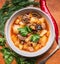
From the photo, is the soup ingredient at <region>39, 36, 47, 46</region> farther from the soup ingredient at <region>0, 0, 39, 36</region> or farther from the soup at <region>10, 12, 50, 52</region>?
the soup ingredient at <region>0, 0, 39, 36</region>

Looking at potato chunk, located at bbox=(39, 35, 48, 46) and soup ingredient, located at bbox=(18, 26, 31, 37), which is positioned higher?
soup ingredient, located at bbox=(18, 26, 31, 37)

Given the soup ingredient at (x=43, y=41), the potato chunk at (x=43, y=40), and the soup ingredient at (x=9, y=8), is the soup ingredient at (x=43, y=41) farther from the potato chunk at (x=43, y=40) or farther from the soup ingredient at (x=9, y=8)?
the soup ingredient at (x=9, y=8)

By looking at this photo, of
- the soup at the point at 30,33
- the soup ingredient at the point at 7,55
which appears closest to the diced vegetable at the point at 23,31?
the soup at the point at 30,33

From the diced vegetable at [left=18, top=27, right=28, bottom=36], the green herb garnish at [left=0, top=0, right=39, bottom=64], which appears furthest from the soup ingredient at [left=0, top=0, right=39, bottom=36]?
the diced vegetable at [left=18, top=27, right=28, bottom=36]

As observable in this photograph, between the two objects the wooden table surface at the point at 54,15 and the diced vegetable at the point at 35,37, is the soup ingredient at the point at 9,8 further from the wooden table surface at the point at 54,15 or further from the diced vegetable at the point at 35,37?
the diced vegetable at the point at 35,37

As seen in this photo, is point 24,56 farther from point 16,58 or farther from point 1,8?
point 1,8

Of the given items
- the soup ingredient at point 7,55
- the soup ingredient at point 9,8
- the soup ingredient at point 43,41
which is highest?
the soup ingredient at point 9,8

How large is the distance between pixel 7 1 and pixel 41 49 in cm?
27

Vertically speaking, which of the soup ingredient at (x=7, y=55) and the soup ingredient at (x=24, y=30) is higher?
the soup ingredient at (x=24, y=30)

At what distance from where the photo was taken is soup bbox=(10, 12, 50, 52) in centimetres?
141

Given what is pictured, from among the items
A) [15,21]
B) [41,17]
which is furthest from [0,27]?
[41,17]

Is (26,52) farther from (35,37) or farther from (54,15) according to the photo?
(54,15)

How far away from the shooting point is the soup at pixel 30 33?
4.64ft

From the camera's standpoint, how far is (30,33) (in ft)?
4.68
